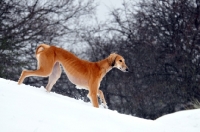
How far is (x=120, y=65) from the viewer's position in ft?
48.1

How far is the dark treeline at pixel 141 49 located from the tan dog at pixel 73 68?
1451 centimetres

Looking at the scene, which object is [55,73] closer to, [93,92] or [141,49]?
[93,92]

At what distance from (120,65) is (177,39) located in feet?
52.4

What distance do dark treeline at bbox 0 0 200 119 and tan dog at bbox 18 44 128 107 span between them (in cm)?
1451

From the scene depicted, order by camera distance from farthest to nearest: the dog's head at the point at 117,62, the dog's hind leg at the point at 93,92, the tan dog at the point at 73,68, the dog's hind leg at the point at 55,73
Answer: the dog's head at the point at 117,62 → the dog's hind leg at the point at 55,73 → the dog's hind leg at the point at 93,92 → the tan dog at the point at 73,68

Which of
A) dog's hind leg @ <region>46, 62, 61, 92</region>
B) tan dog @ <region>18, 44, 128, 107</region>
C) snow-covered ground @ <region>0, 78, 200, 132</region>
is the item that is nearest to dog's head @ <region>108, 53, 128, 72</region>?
tan dog @ <region>18, 44, 128, 107</region>

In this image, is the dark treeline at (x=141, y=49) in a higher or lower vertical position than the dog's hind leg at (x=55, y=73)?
lower

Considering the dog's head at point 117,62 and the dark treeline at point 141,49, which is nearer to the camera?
the dog's head at point 117,62

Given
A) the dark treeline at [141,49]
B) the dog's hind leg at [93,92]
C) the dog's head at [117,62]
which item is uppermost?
the dog's head at [117,62]

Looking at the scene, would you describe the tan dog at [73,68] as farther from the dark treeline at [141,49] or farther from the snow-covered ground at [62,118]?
the dark treeline at [141,49]

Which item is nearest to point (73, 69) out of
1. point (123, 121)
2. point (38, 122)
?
point (123, 121)

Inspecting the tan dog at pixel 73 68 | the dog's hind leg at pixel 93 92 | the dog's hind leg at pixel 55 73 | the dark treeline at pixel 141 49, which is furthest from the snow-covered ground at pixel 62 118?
the dark treeline at pixel 141 49

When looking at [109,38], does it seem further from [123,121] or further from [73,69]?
[123,121]

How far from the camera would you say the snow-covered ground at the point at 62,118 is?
8.65 m
